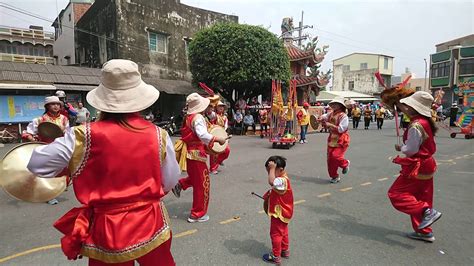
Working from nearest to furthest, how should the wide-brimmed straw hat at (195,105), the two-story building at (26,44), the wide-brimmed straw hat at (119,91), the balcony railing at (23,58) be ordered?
the wide-brimmed straw hat at (119,91)
the wide-brimmed straw hat at (195,105)
the balcony railing at (23,58)
the two-story building at (26,44)

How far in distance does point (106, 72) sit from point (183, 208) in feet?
10.6

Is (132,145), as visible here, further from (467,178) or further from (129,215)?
(467,178)

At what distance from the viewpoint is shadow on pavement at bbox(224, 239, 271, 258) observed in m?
3.31

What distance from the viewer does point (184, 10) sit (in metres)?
21.2

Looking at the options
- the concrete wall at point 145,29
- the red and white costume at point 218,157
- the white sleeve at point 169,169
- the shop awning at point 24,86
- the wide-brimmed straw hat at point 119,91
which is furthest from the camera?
the concrete wall at point 145,29

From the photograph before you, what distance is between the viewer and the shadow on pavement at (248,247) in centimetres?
331

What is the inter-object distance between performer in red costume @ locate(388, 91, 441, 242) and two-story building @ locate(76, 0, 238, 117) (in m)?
15.4

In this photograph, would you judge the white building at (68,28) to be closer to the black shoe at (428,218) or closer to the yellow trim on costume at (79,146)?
the yellow trim on costume at (79,146)

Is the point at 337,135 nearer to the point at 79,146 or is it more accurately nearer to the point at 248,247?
the point at 248,247

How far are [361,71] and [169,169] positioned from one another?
189ft

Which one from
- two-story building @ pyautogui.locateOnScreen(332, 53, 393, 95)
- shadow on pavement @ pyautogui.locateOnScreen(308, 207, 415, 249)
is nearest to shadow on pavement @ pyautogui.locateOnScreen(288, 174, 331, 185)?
shadow on pavement @ pyautogui.locateOnScreen(308, 207, 415, 249)

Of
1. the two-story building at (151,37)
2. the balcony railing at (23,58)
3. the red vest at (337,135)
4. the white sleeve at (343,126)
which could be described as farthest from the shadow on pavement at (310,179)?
the balcony railing at (23,58)

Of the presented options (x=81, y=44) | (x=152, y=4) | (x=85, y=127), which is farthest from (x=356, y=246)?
(x=81, y=44)

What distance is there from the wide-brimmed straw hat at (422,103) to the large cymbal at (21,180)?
3705 millimetres
